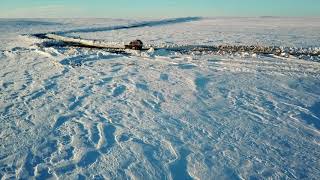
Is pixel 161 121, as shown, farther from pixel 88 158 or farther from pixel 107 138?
pixel 88 158

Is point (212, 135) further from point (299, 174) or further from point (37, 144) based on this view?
point (37, 144)

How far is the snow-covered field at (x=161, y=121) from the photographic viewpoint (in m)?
3.92

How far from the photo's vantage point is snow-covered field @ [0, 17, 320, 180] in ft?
12.9

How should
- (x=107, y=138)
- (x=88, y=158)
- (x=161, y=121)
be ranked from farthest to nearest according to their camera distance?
(x=161, y=121), (x=107, y=138), (x=88, y=158)

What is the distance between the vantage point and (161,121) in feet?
16.6

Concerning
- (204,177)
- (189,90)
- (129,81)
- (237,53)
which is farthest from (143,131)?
(237,53)

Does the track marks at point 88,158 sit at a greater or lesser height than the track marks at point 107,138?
lesser

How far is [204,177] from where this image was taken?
3.73 m

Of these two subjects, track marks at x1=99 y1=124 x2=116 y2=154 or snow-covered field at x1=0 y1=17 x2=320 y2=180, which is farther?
track marks at x1=99 y1=124 x2=116 y2=154

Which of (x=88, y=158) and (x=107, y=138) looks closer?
(x=88, y=158)

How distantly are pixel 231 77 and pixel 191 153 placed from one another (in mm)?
3327

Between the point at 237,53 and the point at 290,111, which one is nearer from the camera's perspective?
A: the point at 290,111

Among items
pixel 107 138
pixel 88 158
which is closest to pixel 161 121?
pixel 107 138

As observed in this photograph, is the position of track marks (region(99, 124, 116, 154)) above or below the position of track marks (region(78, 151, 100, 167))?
above
